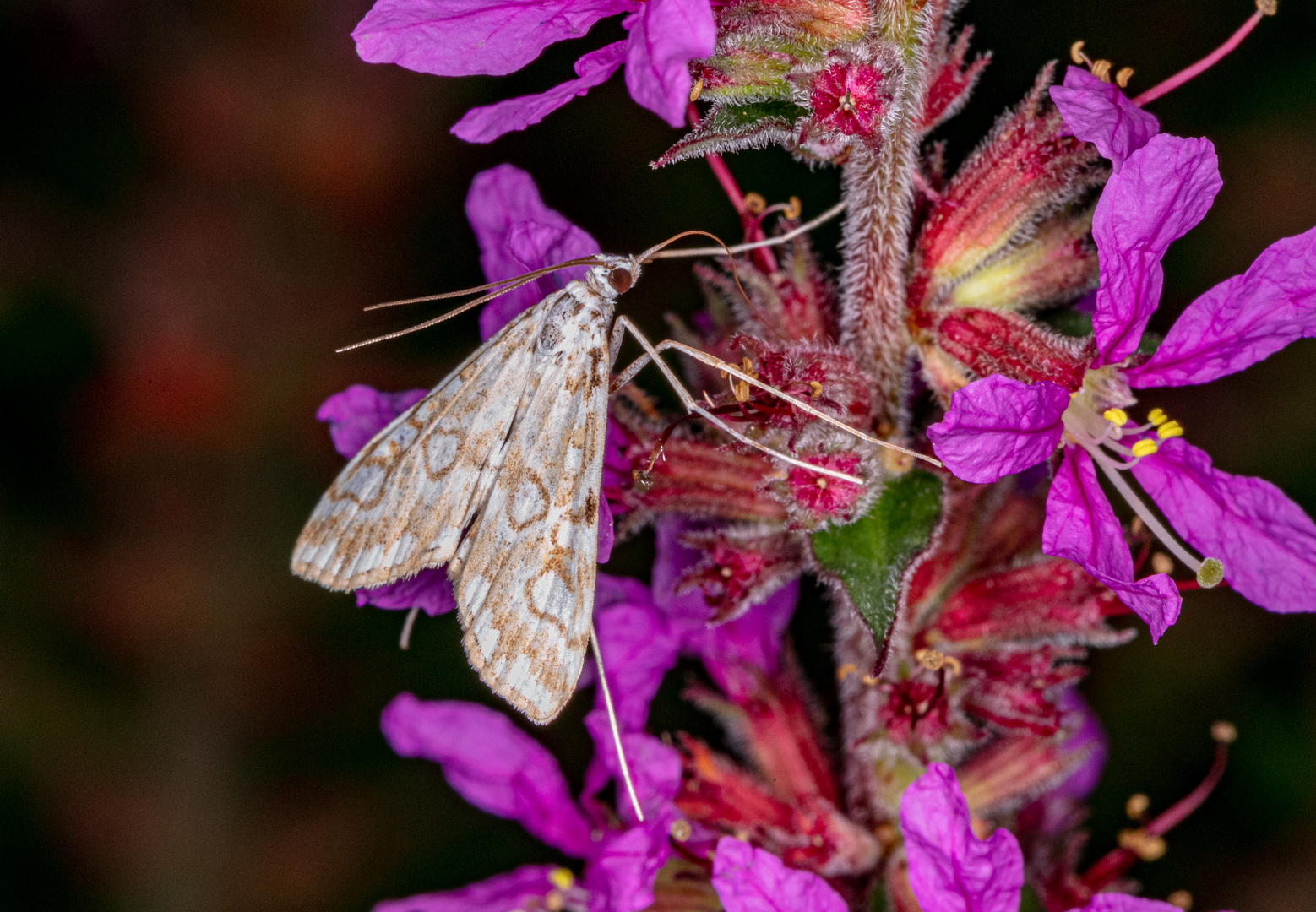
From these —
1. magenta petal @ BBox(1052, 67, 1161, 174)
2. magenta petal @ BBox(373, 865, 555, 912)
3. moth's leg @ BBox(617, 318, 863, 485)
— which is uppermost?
magenta petal @ BBox(1052, 67, 1161, 174)

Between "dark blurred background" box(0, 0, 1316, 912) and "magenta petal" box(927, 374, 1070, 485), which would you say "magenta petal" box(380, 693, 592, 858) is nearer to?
"dark blurred background" box(0, 0, 1316, 912)

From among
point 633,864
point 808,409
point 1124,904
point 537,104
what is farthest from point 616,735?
point 537,104

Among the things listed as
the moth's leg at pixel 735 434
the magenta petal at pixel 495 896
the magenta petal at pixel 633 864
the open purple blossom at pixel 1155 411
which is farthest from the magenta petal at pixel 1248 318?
the magenta petal at pixel 495 896

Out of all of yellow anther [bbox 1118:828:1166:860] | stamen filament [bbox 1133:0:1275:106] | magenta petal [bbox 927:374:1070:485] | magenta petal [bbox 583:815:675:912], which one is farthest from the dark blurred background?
magenta petal [bbox 927:374:1070:485]

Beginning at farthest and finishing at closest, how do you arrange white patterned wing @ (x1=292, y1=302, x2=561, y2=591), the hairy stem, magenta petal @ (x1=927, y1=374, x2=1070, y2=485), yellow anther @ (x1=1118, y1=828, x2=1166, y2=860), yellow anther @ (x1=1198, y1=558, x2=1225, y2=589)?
yellow anther @ (x1=1118, y1=828, x2=1166, y2=860) → white patterned wing @ (x1=292, y1=302, x2=561, y2=591) → yellow anther @ (x1=1198, y1=558, x2=1225, y2=589) → the hairy stem → magenta petal @ (x1=927, y1=374, x2=1070, y2=485)

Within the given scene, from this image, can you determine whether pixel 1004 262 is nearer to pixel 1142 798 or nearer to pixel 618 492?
pixel 618 492

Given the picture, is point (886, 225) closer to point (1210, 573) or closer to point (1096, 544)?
point (1096, 544)

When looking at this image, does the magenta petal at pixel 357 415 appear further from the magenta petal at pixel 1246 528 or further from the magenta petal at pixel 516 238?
the magenta petal at pixel 1246 528
